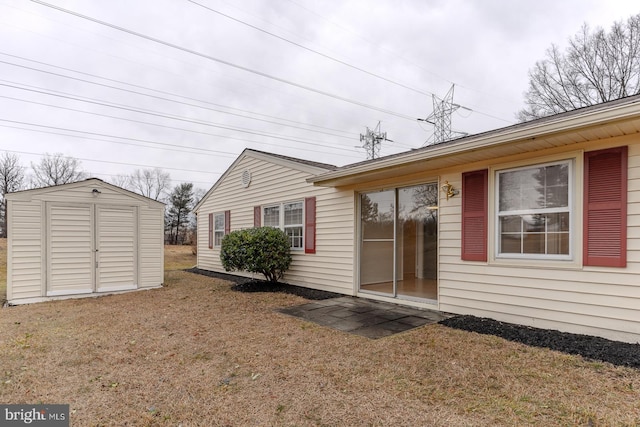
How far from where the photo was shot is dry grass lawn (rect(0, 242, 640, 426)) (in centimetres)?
233

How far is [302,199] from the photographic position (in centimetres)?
811

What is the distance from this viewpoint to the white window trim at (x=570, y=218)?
3.93 meters

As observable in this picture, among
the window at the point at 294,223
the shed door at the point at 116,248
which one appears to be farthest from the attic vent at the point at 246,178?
the shed door at the point at 116,248

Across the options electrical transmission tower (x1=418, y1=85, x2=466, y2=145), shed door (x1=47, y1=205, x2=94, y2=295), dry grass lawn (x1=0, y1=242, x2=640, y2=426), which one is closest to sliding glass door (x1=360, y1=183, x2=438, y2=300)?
dry grass lawn (x1=0, y1=242, x2=640, y2=426)

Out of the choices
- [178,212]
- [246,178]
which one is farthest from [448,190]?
[178,212]

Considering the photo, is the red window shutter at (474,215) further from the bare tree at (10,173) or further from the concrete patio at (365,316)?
the bare tree at (10,173)

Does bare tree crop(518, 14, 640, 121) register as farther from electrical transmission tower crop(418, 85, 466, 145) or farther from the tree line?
the tree line

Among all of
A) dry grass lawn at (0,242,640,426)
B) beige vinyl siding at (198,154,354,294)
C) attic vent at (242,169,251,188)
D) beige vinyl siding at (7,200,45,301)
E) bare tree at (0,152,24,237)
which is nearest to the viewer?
dry grass lawn at (0,242,640,426)

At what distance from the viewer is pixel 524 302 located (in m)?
4.38

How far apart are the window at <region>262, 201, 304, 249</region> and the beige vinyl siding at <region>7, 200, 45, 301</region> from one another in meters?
5.00

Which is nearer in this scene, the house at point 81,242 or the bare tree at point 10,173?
the house at point 81,242

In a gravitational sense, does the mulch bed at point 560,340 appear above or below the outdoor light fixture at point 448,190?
below

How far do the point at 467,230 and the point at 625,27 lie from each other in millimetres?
14076

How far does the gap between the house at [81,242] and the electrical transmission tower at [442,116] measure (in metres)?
12.5
